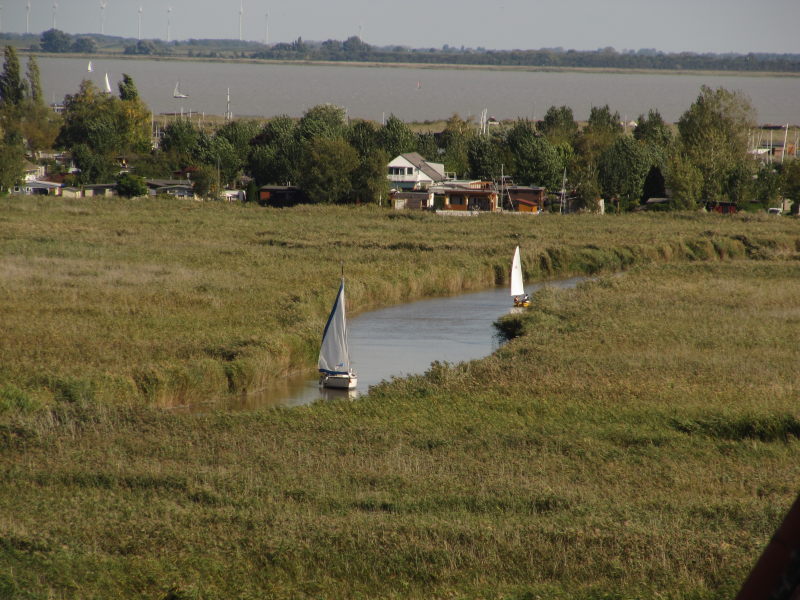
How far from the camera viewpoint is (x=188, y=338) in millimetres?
24359

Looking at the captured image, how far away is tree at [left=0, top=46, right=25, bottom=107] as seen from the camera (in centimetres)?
11081

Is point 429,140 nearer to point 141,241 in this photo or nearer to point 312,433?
point 141,241

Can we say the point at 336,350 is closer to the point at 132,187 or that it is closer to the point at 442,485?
the point at 442,485

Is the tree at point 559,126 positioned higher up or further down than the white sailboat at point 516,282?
higher up

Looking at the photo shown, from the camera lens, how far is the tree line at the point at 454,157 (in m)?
68.5

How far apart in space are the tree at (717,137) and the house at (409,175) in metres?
20.3

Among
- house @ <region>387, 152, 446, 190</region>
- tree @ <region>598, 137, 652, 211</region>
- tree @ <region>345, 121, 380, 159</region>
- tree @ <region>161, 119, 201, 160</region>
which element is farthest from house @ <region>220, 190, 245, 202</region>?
tree @ <region>598, 137, 652, 211</region>

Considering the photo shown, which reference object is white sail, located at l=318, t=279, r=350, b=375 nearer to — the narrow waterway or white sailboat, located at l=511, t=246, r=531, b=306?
the narrow waterway

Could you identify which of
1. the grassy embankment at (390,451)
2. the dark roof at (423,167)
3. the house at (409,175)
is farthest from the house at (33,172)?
the grassy embankment at (390,451)

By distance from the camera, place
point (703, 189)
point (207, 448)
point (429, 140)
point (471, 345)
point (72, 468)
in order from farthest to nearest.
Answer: point (429, 140)
point (703, 189)
point (471, 345)
point (207, 448)
point (72, 468)

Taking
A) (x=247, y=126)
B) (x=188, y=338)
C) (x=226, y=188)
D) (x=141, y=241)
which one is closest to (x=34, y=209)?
(x=141, y=241)

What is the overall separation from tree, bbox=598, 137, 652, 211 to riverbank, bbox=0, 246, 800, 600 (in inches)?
1998

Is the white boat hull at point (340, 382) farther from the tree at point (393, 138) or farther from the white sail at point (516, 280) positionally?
the tree at point (393, 138)

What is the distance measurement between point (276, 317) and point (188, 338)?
388 cm
